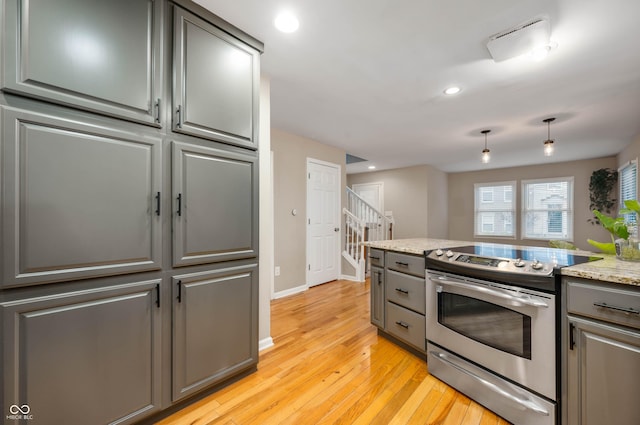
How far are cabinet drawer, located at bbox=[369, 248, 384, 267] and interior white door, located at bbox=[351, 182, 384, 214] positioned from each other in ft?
15.1

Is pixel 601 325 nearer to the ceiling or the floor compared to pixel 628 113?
nearer to the floor

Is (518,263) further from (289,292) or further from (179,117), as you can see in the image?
(289,292)

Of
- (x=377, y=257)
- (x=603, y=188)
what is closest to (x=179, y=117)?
(x=377, y=257)

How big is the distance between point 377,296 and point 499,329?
1.14 meters

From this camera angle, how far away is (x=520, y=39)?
72.7 inches

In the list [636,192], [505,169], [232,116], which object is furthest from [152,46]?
[505,169]

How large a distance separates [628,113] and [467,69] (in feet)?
8.64

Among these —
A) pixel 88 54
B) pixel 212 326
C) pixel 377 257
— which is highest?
pixel 88 54

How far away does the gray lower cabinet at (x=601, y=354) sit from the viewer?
1.19 metres

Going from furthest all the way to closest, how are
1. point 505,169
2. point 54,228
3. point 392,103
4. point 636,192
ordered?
point 505,169
point 636,192
point 392,103
point 54,228

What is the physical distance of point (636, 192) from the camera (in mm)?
4270

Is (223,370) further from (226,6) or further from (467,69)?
(467,69)

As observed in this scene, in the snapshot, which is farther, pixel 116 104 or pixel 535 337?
pixel 535 337

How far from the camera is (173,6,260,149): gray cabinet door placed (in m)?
1.58
